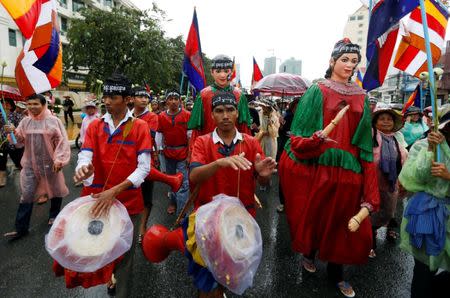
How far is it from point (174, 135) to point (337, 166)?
3.08 meters

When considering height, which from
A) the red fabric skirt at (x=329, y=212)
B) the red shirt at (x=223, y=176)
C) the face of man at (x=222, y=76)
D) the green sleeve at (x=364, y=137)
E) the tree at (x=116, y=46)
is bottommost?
the red fabric skirt at (x=329, y=212)

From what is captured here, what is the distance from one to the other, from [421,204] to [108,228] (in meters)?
2.23

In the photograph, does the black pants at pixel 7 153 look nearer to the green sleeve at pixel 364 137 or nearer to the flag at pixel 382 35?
the green sleeve at pixel 364 137

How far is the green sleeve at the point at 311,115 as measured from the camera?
9.29 ft

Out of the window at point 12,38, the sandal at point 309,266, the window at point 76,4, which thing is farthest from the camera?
the window at point 76,4

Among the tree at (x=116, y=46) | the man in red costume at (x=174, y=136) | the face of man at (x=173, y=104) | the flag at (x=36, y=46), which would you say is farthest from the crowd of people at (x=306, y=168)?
the tree at (x=116, y=46)

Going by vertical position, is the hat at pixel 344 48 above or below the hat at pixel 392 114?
above

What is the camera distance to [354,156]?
282 centimetres

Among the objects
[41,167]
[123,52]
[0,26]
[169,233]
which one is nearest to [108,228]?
[169,233]

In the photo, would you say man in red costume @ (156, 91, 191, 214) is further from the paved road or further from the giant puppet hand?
the giant puppet hand

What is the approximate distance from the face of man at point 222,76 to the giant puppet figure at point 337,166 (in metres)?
1.03

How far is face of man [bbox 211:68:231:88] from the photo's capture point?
11.6 feet

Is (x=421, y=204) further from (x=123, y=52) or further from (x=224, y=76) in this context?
(x=123, y=52)

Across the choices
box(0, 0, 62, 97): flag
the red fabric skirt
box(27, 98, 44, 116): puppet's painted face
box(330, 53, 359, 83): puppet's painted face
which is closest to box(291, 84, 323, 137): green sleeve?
box(330, 53, 359, 83): puppet's painted face
